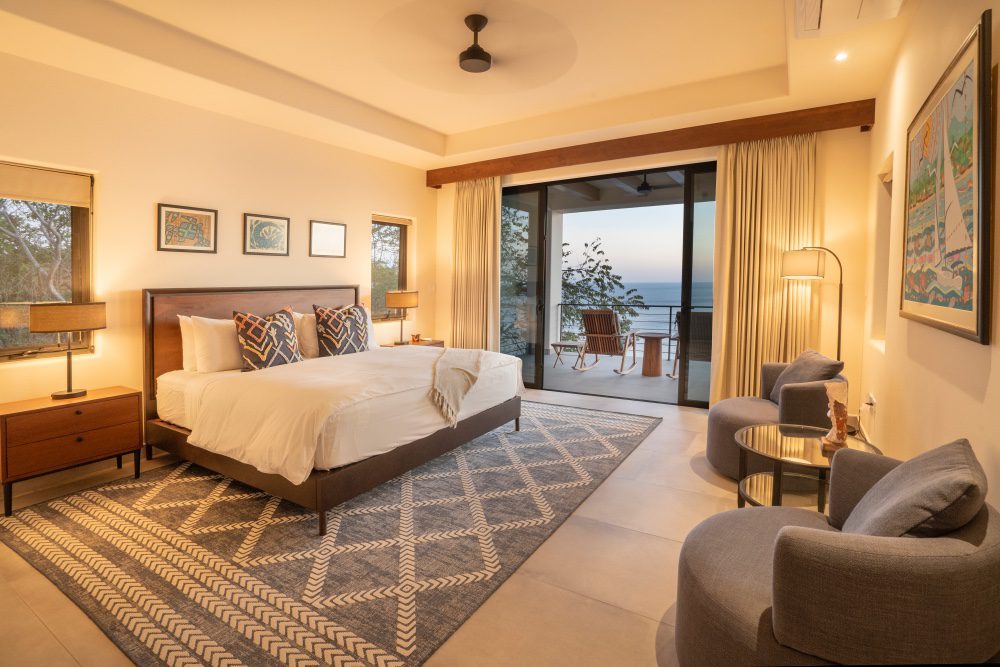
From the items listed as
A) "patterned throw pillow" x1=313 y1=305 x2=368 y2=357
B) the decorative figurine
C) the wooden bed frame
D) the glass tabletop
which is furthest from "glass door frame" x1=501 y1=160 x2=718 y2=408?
the decorative figurine

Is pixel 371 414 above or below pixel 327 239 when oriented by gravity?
below

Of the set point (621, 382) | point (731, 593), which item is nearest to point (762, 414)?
point (731, 593)

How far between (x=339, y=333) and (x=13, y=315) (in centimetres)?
214

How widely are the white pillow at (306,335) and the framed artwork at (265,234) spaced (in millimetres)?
667

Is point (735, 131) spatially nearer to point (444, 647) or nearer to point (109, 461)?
point (444, 647)

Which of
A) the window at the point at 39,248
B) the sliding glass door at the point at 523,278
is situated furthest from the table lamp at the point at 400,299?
the window at the point at 39,248

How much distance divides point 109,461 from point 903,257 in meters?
5.17

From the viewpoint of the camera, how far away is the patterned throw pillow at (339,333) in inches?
187

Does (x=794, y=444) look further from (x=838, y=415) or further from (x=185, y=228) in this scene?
(x=185, y=228)

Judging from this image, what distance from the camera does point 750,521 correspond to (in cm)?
194

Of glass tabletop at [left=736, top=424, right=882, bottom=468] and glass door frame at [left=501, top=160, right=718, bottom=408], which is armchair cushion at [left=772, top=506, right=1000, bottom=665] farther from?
glass door frame at [left=501, top=160, right=718, bottom=408]

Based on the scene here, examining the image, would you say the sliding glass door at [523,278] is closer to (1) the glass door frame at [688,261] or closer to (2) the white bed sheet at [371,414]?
(1) the glass door frame at [688,261]

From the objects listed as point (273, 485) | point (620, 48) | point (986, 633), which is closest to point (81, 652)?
point (273, 485)

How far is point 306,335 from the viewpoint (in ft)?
15.6
